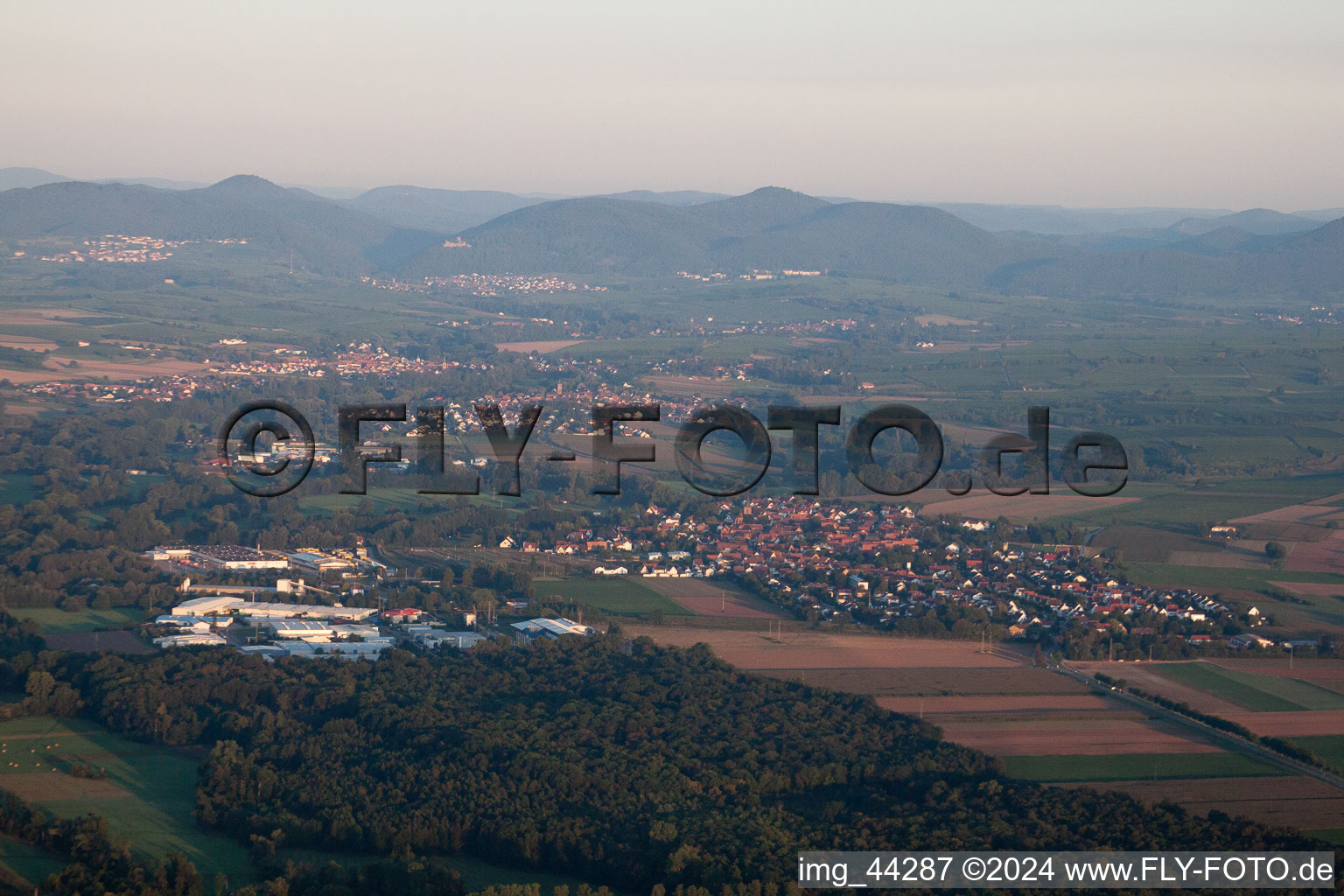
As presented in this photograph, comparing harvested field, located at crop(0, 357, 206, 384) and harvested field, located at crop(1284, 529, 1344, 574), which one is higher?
harvested field, located at crop(0, 357, 206, 384)

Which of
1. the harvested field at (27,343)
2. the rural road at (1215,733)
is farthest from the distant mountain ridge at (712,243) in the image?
the rural road at (1215,733)

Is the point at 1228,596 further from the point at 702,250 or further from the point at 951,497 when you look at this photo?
the point at 702,250

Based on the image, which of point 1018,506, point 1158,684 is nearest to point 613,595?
point 1158,684

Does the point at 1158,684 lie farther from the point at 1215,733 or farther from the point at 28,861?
the point at 28,861

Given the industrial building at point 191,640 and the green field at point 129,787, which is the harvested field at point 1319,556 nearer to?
the industrial building at point 191,640

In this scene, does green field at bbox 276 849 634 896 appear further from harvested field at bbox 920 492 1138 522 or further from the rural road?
harvested field at bbox 920 492 1138 522

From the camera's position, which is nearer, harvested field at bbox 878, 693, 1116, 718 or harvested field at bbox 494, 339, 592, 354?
harvested field at bbox 878, 693, 1116, 718

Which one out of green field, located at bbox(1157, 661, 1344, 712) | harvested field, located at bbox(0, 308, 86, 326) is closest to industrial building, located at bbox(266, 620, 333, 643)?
green field, located at bbox(1157, 661, 1344, 712)
